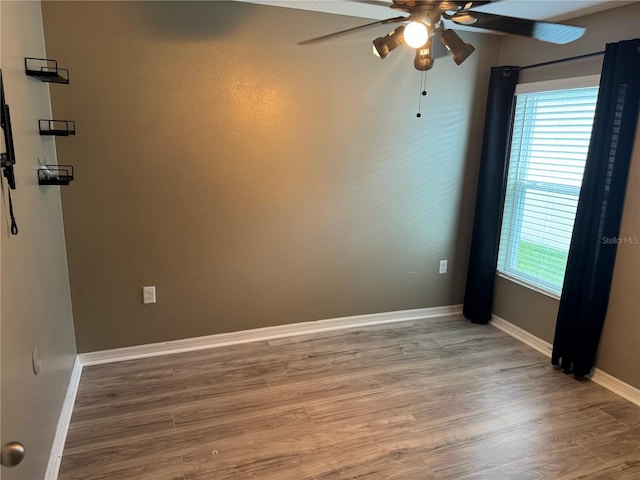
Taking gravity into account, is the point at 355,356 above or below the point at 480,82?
below

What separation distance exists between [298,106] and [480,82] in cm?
148

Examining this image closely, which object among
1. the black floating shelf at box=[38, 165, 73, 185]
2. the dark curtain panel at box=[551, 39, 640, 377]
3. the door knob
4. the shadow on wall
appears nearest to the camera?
the door knob

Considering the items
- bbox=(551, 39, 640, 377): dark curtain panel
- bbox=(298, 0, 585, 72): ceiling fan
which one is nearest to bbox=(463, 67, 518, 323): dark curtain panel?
bbox=(551, 39, 640, 377): dark curtain panel

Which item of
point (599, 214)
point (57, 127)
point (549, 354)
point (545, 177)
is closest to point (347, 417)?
point (549, 354)

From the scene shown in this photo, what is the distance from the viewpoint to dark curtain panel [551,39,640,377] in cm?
251

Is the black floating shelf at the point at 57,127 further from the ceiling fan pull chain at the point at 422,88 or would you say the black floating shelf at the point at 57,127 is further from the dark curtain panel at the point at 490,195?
the dark curtain panel at the point at 490,195

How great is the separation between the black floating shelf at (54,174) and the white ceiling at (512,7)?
1484 mm

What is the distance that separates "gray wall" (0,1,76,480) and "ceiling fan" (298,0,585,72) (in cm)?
147

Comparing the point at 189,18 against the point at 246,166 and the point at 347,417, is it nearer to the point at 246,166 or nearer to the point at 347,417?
the point at 246,166

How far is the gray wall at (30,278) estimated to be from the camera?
150 centimetres

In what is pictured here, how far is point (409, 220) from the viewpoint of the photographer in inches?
139

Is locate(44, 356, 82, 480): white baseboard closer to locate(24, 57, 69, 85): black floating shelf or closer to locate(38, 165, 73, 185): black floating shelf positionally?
locate(38, 165, 73, 185): black floating shelf

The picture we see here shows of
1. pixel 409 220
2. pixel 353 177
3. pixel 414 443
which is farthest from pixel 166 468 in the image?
pixel 409 220

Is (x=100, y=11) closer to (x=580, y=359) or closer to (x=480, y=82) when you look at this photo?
(x=480, y=82)
